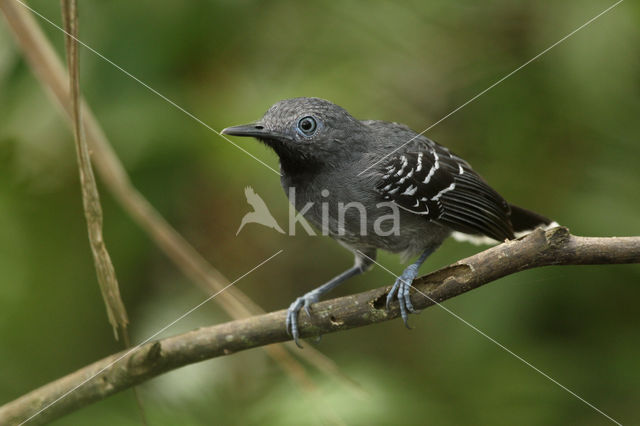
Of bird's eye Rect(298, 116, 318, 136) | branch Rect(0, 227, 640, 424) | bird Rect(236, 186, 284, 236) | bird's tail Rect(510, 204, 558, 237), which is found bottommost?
branch Rect(0, 227, 640, 424)

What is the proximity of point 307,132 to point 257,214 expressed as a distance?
101cm

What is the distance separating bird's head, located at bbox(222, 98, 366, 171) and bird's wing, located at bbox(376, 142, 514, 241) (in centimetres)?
22

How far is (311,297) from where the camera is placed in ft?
10.5

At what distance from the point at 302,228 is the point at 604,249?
6.89 ft

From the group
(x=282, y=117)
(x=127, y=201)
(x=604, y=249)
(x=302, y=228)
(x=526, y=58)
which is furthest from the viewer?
(x=302, y=228)

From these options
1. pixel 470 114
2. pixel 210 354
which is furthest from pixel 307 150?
pixel 470 114

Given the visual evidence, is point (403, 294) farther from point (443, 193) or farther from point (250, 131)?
point (250, 131)

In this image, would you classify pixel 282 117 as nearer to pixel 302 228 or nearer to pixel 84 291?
pixel 302 228

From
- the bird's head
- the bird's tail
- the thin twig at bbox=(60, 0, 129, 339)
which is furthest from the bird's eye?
the thin twig at bbox=(60, 0, 129, 339)

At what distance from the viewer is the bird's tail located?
11.3ft

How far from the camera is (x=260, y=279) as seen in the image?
4.04 m

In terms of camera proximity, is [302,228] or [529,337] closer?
[529,337]

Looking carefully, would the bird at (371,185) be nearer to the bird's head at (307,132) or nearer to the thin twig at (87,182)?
the bird's head at (307,132)

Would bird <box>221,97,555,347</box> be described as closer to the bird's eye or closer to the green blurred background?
the bird's eye
